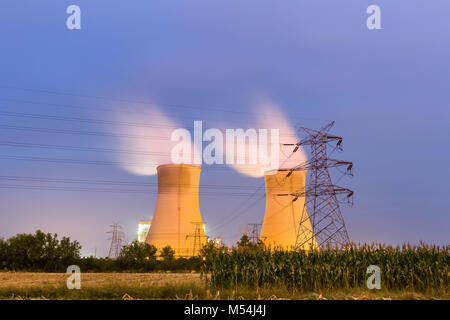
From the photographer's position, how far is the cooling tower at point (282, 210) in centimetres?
3225

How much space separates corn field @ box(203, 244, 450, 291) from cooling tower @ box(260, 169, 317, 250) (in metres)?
20.3

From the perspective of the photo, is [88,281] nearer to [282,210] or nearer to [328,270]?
[328,270]

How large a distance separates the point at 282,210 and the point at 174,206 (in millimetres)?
8637

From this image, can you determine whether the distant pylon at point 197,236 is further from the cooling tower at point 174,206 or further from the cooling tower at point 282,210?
the cooling tower at point 282,210

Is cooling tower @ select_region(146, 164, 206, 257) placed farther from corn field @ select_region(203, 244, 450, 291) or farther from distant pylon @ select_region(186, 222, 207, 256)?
corn field @ select_region(203, 244, 450, 291)

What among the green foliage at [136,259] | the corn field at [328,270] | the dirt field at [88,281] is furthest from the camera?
the green foliage at [136,259]

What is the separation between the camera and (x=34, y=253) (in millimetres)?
21188

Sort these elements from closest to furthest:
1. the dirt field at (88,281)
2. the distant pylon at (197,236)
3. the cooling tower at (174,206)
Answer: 1. the dirt field at (88,281)
2. the cooling tower at (174,206)
3. the distant pylon at (197,236)

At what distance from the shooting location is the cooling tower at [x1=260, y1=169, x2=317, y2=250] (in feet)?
106

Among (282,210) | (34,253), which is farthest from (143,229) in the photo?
(34,253)

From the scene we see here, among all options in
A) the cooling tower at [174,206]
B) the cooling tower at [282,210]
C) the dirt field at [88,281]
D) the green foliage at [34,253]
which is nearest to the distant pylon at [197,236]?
the cooling tower at [174,206]

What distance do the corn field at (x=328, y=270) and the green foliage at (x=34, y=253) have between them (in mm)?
13251

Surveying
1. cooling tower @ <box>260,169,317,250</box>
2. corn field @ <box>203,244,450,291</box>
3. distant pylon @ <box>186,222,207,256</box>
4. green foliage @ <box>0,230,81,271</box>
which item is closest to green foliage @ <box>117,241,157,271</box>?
green foliage @ <box>0,230,81,271</box>
